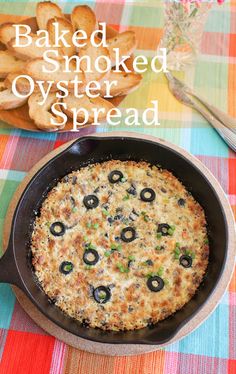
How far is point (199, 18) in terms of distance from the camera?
168 cm

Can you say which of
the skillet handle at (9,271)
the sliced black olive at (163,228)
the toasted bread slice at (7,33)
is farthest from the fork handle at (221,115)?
the skillet handle at (9,271)

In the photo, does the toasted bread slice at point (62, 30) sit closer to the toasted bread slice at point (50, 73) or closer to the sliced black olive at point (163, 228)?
the toasted bread slice at point (50, 73)

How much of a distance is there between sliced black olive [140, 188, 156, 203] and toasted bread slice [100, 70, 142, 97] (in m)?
0.38

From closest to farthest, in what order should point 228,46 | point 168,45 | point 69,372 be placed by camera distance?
point 69,372
point 168,45
point 228,46

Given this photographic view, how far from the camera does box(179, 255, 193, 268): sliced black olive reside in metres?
1.40

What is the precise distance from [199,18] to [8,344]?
127 cm

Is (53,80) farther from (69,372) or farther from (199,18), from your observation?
(69,372)

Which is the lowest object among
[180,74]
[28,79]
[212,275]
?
[212,275]

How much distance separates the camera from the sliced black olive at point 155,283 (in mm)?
1368

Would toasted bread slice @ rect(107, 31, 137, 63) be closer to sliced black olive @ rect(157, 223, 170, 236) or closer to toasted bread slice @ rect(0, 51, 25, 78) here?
toasted bread slice @ rect(0, 51, 25, 78)

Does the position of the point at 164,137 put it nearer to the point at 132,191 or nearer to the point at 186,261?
the point at 132,191

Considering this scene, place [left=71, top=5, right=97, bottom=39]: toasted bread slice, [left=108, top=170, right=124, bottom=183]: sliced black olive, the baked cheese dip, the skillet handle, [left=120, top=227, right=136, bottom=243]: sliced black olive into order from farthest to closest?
[left=71, top=5, right=97, bottom=39]: toasted bread slice
[left=108, top=170, right=124, bottom=183]: sliced black olive
[left=120, top=227, right=136, bottom=243]: sliced black olive
the baked cheese dip
the skillet handle

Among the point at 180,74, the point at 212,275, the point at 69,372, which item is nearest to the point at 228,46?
the point at 180,74

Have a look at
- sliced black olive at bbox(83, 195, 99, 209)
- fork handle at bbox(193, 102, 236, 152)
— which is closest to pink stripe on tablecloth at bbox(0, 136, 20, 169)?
sliced black olive at bbox(83, 195, 99, 209)
